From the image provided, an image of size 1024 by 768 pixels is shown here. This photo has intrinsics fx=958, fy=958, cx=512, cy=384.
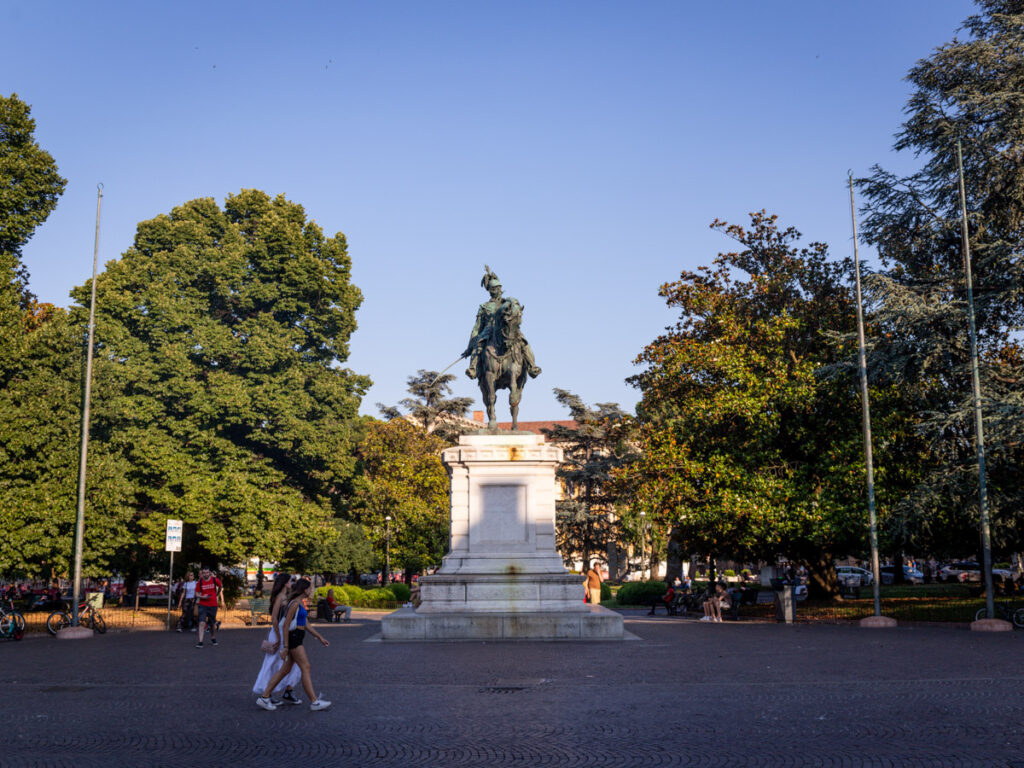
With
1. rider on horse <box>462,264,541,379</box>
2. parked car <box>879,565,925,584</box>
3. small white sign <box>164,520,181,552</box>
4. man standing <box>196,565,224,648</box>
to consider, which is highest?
rider on horse <box>462,264,541,379</box>

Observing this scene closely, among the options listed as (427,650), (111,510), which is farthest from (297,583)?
(111,510)

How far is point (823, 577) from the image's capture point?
1396 inches

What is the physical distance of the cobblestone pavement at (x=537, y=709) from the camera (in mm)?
7879

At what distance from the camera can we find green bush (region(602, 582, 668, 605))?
140ft

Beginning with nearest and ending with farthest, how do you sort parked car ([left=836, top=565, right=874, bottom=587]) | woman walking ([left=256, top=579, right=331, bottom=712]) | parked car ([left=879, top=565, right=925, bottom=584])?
woman walking ([left=256, top=579, right=331, bottom=712]), parked car ([left=836, top=565, right=874, bottom=587]), parked car ([left=879, top=565, right=925, bottom=584])

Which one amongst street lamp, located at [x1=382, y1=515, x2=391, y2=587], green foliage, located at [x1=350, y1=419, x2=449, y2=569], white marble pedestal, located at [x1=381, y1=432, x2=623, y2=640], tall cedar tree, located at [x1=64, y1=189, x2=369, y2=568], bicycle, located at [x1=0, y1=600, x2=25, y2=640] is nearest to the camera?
white marble pedestal, located at [x1=381, y1=432, x2=623, y2=640]

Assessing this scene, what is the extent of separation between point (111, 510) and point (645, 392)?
19.7 metres

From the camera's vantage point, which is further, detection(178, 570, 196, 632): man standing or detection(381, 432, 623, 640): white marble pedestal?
detection(178, 570, 196, 632): man standing

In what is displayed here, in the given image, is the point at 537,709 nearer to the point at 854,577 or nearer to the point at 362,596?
the point at 362,596

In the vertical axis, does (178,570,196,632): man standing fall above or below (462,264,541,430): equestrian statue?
below

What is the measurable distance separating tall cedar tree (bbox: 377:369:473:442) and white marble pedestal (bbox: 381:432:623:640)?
4496 cm

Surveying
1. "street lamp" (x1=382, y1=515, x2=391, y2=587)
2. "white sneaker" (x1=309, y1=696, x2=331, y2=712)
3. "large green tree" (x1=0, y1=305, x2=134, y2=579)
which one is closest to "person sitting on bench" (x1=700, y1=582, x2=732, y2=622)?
"large green tree" (x1=0, y1=305, x2=134, y2=579)

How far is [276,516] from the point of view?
113 ft

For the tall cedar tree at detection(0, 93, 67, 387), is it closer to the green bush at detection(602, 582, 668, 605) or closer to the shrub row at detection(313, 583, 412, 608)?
the shrub row at detection(313, 583, 412, 608)
